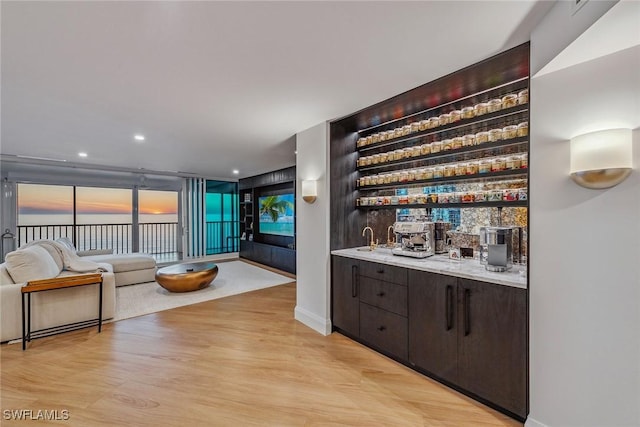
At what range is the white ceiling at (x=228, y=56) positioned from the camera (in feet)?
4.36

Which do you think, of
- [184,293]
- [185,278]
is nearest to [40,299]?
[185,278]

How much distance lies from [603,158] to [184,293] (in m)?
4.97

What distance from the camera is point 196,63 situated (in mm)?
1800

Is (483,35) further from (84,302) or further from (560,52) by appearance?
(84,302)

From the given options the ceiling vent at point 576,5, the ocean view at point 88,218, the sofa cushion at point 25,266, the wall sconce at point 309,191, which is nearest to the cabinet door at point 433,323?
the wall sconce at point 309,191

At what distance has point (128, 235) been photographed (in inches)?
282

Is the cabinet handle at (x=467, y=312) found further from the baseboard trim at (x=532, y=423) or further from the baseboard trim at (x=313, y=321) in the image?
the baseboard trim at (x=313, y=321)

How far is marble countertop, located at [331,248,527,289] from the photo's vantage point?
5.61ft

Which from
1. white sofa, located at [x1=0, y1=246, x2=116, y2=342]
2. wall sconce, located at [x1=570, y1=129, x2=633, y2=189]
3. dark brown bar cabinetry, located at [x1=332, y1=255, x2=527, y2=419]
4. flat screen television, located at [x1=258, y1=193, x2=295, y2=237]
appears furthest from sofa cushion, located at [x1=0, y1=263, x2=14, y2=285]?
wall sconce, located at [x1=570, y1=129, x2=633, y2=189]

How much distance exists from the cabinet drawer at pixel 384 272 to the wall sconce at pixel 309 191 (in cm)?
96

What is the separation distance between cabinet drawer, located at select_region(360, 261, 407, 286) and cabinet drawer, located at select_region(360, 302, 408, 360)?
1.00ft

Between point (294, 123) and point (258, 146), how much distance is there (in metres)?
1.26

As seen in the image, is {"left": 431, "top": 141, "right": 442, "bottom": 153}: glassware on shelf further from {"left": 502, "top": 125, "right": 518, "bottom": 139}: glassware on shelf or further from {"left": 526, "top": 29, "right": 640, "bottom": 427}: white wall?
{"left": 526, "top": 29, "right": 640, "bottom": 427}: white wall

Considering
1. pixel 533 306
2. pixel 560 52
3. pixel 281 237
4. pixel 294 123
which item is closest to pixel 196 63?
pixel 294 123
